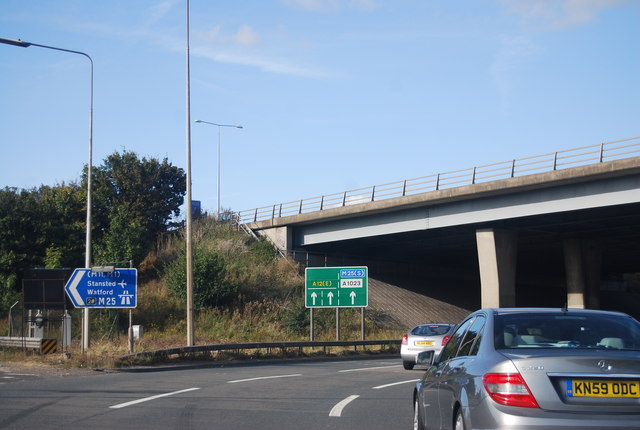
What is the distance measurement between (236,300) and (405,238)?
39.1 ft

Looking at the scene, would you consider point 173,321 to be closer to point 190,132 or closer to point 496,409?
point 190,132

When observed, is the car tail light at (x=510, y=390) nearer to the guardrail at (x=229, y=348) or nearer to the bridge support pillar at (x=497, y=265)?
the guardrail at (x=229, y=348)

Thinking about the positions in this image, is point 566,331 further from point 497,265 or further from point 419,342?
point 497,265

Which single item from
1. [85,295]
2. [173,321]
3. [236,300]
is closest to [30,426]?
[85,295]

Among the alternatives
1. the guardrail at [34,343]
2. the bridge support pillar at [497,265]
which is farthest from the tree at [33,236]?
the bridge support pillar at [497,265]

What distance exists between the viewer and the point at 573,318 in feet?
22.1

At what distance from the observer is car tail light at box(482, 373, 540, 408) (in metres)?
5.60

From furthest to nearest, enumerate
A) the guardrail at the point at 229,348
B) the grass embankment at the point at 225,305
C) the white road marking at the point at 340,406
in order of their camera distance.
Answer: the grass embankment at the point at 225,305 < the guardrail at the point at 229,348 < the white road marking at the point at 340,406

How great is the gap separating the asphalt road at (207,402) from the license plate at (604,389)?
512 cm

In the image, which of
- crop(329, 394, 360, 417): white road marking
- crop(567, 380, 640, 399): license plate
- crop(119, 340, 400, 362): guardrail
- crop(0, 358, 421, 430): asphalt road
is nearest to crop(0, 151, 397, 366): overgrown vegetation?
crop(119, 340, 400, 362): guardrail

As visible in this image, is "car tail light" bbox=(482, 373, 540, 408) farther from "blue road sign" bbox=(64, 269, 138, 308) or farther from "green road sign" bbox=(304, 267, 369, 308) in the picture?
"green road sign" bbox=(304, 267, 369, 308)

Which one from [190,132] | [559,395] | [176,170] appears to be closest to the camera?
[559,395]

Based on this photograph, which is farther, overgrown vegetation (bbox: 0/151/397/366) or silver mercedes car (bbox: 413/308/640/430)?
overgrown vegetation (bbox: 0/151/397/366)

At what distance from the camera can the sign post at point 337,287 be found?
34.2m
